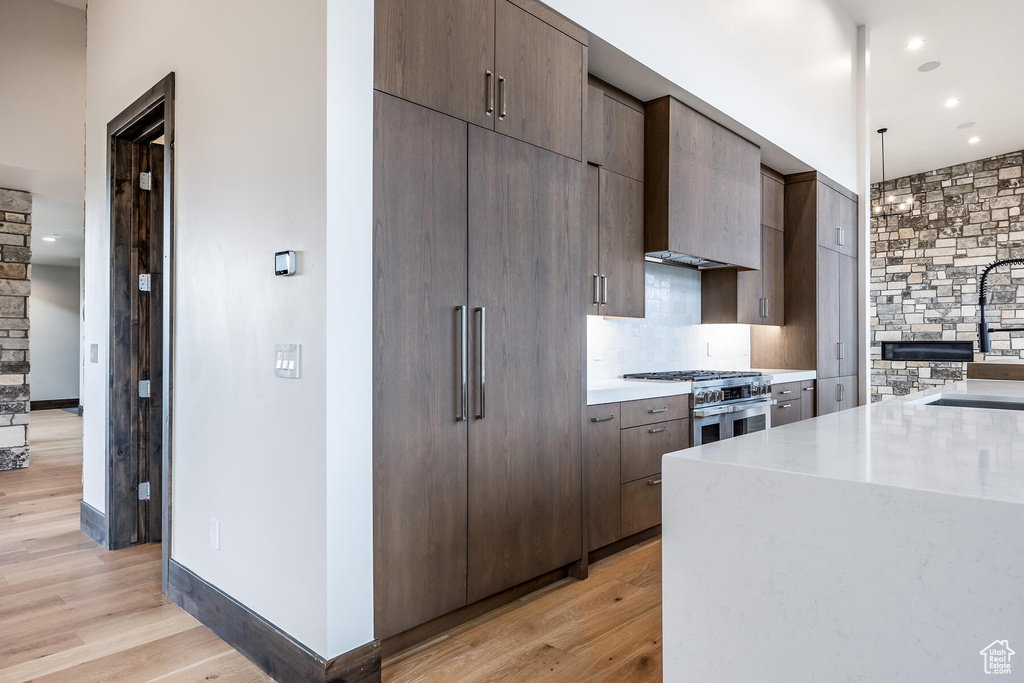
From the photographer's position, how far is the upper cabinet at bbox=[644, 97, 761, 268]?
12.1ft

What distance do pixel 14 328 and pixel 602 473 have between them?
538 centimetres

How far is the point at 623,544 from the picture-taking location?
132 inches

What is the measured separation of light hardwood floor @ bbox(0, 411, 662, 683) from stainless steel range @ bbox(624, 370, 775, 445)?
860 mm

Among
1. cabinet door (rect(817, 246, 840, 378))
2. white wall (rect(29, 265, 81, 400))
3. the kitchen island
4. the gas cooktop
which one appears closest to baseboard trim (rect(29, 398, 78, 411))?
white wall (rect(29, 265, 81, 400))

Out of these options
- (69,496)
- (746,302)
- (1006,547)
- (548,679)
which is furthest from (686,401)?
(69,496)

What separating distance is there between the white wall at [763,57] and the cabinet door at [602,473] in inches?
72.2

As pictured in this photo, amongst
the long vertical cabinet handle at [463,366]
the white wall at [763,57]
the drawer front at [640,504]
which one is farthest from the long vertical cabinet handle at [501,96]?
the drawer front at [640,504]

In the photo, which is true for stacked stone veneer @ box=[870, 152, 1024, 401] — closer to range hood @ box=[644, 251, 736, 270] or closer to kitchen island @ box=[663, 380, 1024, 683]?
range hood @ box=[644, 251, 736, 270]

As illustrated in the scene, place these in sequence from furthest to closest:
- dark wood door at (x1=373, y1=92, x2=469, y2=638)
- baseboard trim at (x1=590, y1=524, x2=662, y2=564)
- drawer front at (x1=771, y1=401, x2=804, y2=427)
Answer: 1. drawer front at (x1=771, y1=401, x2=804, y2=427)
2. baseboard trim at (x1=590, y1=524, x2=662, y2=564)
3. dark wood door at (x1=373, y1=92, x2=469, y2=638)

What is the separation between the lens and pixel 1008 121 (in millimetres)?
7133

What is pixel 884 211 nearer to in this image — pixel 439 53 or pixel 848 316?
pixel 848 316

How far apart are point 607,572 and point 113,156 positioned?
3.42 meters

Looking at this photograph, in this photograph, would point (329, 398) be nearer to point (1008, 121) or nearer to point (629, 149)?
point (629, 149)

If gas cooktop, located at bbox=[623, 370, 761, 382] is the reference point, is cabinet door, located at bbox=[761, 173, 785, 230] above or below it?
above
